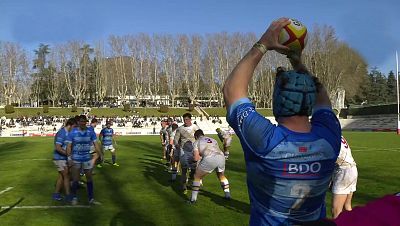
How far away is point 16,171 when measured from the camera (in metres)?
18.6

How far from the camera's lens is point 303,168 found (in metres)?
2.45

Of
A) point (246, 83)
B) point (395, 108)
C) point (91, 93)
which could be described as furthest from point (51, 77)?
point (246, 83)

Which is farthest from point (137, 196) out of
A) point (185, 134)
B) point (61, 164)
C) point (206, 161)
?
point (185, 134)

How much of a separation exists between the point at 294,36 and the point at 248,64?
12.8 inches

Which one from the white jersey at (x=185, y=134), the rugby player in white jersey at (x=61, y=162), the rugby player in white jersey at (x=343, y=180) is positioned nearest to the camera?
the rugby player in white jersey at (x=343, y=180)

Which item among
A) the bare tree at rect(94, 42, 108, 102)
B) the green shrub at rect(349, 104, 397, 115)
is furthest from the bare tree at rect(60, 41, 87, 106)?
the green shrub at rect(349, 104, 397, 115)

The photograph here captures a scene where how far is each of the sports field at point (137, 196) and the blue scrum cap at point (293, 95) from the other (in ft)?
23.8

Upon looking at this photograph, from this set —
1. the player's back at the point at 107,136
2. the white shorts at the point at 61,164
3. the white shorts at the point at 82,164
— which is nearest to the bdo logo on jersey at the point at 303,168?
the white shorts at the point at 82,164

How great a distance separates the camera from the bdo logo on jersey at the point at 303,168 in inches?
95.3

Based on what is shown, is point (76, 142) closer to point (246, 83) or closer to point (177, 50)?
point (246, 83)

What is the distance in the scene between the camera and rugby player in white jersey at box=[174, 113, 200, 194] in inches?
524

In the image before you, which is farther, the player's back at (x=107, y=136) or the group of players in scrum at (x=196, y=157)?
the player's back at (x=107, y=136)

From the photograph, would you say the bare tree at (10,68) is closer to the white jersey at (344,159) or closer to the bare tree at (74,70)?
the bare tree at (74,70)

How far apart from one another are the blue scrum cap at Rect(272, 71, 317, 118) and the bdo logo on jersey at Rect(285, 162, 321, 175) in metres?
0.27
